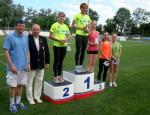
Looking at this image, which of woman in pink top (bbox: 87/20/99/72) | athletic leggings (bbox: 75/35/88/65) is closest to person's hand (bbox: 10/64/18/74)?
athletic leggings (bbox: 75/35/88/65)

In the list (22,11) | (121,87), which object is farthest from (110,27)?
(121,87)

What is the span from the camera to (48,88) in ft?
23.0

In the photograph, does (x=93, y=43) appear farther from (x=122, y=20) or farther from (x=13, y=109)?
(x=122, y=20)

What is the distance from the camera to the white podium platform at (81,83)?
293 inches

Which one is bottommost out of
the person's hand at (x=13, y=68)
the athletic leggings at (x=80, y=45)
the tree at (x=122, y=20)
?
the person's hand at (x=13, y=68)

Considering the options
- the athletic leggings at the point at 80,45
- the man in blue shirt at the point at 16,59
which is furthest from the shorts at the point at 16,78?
the athletic leggings at the point at 80,45

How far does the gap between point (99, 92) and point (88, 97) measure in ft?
1.99

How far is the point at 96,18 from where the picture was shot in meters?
99.7

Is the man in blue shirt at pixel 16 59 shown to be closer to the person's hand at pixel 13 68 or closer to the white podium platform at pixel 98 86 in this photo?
the person's hand at pixel 13 68

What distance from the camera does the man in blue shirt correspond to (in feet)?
19.5

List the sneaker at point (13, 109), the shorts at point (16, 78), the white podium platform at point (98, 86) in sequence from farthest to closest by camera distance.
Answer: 1. the white podium platform at point (98, 86)
2. the sneaker at point (13, 109)
3. the shorts at point (16, 78)

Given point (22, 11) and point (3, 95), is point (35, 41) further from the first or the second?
point (22, 11)

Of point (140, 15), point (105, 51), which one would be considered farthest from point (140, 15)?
point (105, 51)

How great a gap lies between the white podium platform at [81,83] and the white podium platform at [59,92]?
23 cm
